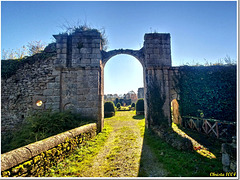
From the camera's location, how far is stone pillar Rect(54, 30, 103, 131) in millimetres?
6621

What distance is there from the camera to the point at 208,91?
708cm

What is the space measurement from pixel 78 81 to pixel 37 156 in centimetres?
442

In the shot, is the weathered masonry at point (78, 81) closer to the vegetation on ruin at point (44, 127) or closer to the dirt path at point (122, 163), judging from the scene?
the vegetation on ruin at point (44, 127)

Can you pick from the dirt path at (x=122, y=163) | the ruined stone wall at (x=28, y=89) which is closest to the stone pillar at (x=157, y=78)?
the dirt path at (x=122, y=163)

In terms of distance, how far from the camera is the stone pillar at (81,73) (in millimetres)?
6621

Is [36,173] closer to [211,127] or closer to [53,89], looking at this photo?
[53,89]

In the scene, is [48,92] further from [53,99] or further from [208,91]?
[208,91]

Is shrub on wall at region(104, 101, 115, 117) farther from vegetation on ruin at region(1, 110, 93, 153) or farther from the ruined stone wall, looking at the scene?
vegetation on ruin at region(1, 110, 93, 153)

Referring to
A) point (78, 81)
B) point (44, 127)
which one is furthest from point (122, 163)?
point (78, 81)

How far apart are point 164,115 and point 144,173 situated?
14.0ft

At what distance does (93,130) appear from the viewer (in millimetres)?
5801

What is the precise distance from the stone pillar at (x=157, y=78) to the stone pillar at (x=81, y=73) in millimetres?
2668

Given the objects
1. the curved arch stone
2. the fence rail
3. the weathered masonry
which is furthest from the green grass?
the curved arch stone

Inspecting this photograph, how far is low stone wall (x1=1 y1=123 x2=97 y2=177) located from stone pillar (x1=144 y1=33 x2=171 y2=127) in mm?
4207
